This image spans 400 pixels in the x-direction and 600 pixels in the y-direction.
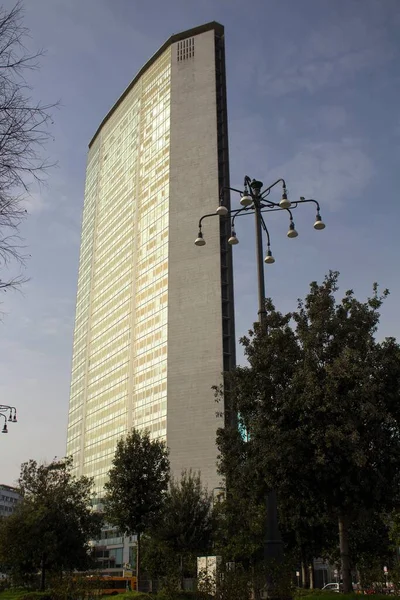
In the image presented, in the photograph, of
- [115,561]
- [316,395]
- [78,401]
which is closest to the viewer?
[316,395]

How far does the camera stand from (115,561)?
369ft

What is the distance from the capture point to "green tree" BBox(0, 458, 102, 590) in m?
39.0

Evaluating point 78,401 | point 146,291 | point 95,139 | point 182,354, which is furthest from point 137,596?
point 95,139

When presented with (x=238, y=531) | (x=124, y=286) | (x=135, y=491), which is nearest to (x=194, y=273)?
(x=124, y=286)

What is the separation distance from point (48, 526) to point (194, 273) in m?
73.1

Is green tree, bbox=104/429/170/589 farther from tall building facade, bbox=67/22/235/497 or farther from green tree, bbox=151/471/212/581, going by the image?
tall building facade, bbox=67/22/235/497

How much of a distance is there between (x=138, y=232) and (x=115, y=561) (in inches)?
2657

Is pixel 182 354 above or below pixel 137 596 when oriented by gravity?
above

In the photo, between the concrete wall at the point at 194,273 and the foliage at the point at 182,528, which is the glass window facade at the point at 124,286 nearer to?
the concrete wall at the point at 194,273

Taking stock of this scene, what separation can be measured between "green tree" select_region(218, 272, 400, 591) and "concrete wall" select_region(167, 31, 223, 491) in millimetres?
74584

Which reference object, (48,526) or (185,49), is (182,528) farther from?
(185,49)

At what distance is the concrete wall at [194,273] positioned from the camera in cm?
9812

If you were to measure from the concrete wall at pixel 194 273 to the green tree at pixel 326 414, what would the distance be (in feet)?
245

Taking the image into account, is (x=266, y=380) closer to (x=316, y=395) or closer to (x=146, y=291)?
(x=316, y=395)
